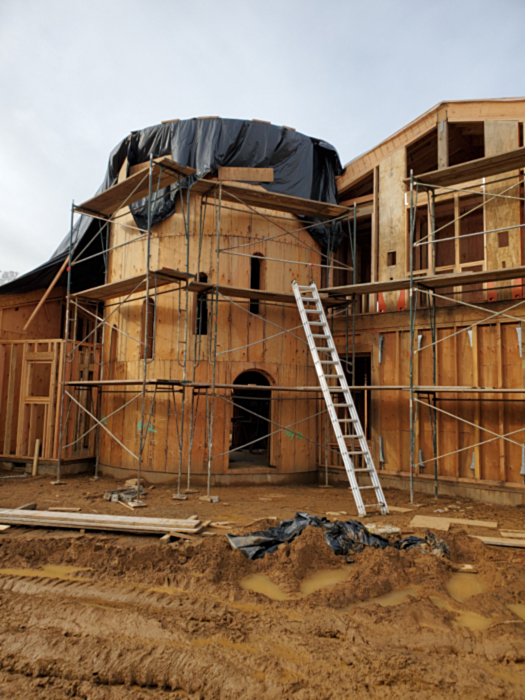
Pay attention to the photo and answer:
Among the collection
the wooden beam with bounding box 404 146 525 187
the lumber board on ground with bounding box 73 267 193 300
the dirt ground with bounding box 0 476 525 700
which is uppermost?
the wooden beam with bounding box 404 146 525 187

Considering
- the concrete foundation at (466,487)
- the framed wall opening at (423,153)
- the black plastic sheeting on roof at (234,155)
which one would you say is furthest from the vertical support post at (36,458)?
the framed wall opening at (423,153)

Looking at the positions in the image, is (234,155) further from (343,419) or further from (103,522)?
(103,522)

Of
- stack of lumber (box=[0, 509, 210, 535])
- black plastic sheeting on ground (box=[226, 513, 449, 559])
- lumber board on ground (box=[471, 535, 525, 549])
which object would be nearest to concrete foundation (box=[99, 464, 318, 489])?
stack of lumber (box=[0, 509, 210, 535])

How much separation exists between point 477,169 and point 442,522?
6.41 meters

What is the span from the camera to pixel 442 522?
7188 millimetres

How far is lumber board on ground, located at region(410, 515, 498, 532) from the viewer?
274 inches

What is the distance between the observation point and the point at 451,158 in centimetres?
1294

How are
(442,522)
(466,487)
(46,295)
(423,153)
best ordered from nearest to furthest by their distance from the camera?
1. (442,522)
2. (466,487)
3. (423,153)
4. (46,295)

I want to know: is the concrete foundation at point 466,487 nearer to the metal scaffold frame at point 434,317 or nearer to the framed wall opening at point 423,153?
the metal scaffold frame at point 434,317

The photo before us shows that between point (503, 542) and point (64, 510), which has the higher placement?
point (503, 542)

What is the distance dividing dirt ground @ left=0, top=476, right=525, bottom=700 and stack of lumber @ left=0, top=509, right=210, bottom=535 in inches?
5.4

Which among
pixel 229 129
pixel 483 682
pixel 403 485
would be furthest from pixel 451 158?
pixel 483 682

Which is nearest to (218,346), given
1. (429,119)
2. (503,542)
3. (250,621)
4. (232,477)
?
(232,477)

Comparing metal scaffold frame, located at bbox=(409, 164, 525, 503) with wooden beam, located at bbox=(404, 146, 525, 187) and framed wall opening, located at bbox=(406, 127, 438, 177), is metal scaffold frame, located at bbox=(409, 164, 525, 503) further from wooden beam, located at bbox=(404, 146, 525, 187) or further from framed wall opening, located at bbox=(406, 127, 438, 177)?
framed wall opening, located at bbox=(406, 127, 438, 177)
